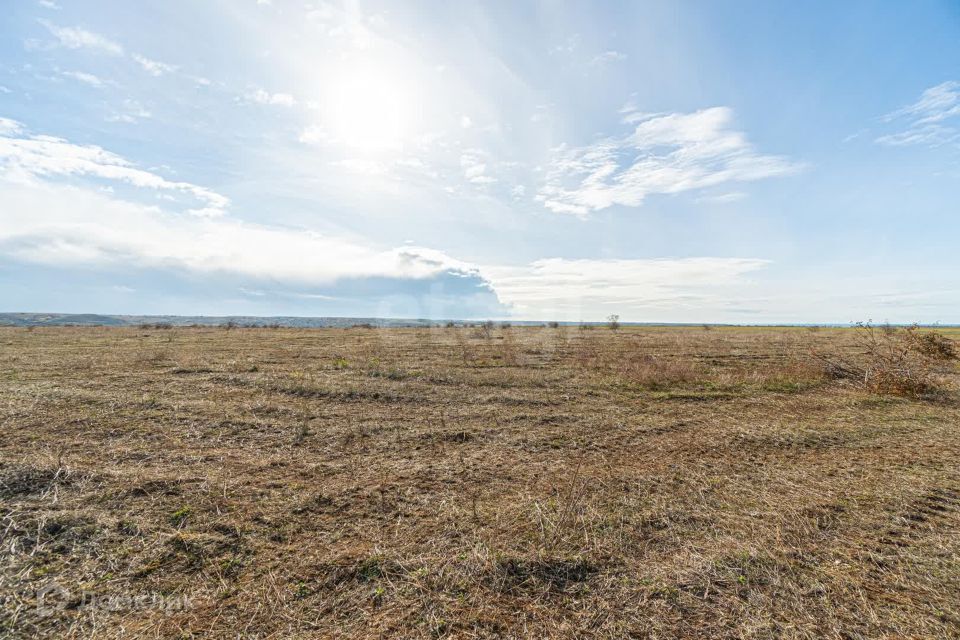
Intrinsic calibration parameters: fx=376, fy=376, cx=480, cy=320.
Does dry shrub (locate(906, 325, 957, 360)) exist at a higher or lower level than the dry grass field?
higher

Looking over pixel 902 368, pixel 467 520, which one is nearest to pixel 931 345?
pixel 902 368

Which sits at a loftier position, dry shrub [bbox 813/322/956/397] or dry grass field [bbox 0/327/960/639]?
Answer: dry shrub [bbox 813/322/956/397]

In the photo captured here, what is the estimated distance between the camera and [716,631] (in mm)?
3701

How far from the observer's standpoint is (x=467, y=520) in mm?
5520

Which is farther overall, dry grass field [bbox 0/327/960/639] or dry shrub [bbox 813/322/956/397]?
dry shrub [bbox 813/322/956/397]

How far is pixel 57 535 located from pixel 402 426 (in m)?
6.01

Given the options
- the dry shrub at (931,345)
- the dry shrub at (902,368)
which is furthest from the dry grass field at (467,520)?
the dry shrub at (931,345)

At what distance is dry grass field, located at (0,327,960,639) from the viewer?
3881mm

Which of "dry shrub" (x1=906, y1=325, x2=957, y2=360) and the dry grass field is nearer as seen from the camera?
the dry grass field

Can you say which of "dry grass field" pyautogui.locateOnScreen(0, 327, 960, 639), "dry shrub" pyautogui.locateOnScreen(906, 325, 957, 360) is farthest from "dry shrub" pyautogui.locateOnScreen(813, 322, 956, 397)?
"dry grass field" pyautogui.locateOnScreen(0, 327, 960, 639)

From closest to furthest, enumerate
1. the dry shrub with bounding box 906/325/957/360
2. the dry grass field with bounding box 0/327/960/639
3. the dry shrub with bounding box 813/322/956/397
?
the dry grass field with bounding box 0/327/960/639 → the dry shrub with bounding box 813/322/956/397 → the dry shrub with bounding box 906/325/957/360

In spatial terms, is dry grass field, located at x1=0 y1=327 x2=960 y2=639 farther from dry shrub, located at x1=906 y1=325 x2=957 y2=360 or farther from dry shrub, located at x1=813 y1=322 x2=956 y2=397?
dry shrub, located at x1=906 y1=325 x2=957 y2=360

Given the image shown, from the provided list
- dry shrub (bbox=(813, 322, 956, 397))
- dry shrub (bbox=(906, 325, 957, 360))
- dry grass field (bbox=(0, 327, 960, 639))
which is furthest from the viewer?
dry shrub (bbox=(906, 325, 957, 360))

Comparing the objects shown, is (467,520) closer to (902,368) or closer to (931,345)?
(902,368)
